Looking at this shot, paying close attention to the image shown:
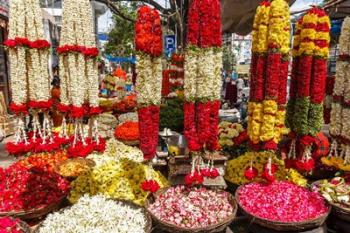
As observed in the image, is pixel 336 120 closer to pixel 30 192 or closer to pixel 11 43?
pixel 30 192

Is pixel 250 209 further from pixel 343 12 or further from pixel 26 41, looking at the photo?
pixel 343 12

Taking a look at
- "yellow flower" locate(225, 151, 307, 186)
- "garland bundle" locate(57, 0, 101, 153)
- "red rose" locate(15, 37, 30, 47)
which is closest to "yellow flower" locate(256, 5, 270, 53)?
"yellow flower" locate(225, 151, 307, 186)

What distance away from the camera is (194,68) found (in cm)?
378

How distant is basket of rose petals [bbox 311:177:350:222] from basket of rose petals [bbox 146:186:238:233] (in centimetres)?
138

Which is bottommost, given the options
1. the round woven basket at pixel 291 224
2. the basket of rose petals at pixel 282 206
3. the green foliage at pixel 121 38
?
the round woven basket at pixel 291 224

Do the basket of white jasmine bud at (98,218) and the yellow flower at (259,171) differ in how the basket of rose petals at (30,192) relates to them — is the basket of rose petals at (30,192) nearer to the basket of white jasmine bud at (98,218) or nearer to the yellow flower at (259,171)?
the basket of white jasmine bud at (98,218)

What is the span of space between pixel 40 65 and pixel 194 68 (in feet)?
7.81

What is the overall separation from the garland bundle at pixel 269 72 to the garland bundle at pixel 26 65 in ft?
9.89

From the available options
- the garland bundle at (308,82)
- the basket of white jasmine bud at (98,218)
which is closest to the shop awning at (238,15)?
the garland bundle at (308,82)

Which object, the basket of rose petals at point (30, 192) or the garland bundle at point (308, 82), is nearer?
the basket of rose petals at point (30, 192)

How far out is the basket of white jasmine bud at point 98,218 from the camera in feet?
11.9

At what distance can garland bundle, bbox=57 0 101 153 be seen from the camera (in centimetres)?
479

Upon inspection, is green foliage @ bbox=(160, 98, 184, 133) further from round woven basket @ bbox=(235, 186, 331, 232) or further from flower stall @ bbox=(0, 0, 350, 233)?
round woven basket @ bbox=(235, 186, 331, 232)

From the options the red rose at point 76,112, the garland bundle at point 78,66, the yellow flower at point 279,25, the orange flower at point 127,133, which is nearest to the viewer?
the yellow flower at point 279,25
